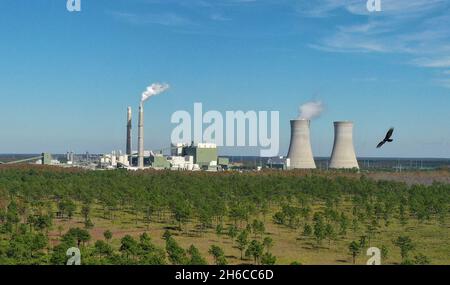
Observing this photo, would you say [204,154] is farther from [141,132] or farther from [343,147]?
[343,147]

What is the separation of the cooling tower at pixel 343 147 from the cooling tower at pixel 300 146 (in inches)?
120

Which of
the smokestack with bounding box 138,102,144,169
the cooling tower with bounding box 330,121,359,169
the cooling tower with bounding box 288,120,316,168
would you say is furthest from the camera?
the smokestack with bounding box 138,102,144,169

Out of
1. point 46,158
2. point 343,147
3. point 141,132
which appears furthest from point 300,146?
point 46,158

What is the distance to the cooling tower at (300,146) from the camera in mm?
58500

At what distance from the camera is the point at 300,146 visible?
202 feet

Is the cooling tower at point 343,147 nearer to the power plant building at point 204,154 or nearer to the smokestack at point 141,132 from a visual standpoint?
the power plant building at point 204,154

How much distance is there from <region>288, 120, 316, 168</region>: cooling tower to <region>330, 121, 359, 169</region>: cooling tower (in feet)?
10.0

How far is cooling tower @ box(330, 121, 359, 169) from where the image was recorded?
190ft

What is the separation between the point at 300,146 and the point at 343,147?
4996 millimetres

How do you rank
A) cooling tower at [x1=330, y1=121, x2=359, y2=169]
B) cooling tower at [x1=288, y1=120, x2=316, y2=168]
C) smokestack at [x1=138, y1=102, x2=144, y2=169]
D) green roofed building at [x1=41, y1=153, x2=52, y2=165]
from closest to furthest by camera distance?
cooling tower at [x1=330, y1=121, x2=359, y2=169], cooling tower at [x1=288, y1=120, x2=316, y2=168], smokestack at [x1=138, y1=102, x2=144, y2=169], green roofed building at [x1=41, y1=153, x2=52, y2=165]

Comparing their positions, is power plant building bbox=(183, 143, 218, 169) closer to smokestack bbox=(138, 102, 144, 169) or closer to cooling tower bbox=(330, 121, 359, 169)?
smokestack bbox=(138, 102, 144, 169)

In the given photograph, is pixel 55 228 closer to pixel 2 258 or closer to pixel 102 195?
pixel 102 195

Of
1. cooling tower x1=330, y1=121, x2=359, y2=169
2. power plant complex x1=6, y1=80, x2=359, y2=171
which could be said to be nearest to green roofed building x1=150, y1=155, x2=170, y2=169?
power plant complex x1=6, y1=80, x2=359, y2=171

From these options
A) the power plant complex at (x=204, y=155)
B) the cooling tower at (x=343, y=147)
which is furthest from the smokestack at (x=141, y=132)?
the cooling tower at (x=343, y=147)
